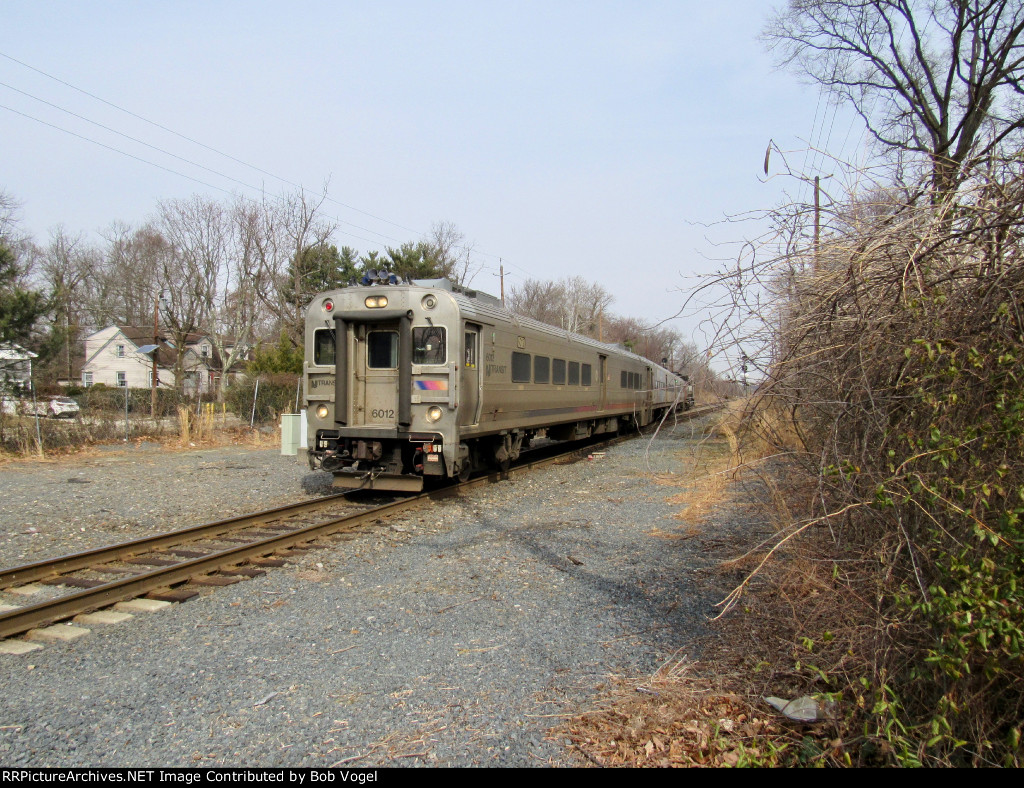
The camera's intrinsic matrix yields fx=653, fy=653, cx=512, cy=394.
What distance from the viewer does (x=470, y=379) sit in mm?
9312

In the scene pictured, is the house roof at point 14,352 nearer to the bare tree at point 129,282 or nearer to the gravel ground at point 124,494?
the gravel ground at point 124,494

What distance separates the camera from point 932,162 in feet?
10.3

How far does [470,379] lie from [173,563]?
4.50m

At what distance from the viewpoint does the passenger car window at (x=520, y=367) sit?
11.2 m

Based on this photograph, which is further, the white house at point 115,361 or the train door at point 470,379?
the white house at point 115,361

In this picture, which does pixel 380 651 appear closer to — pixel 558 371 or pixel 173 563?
pixel 173 563

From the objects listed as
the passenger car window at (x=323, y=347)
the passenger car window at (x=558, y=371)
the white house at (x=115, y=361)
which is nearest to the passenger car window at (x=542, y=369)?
the passenger car window at (x=558, y=371)

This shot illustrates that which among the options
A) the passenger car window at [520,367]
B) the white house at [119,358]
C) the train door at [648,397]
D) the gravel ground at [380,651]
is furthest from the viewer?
the white house at [119,358]

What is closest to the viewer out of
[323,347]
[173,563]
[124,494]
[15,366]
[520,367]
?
[173,563]

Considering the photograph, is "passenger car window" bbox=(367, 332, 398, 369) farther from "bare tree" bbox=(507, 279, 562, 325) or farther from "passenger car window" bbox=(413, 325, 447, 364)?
"bare tree" bbox=(507, 279, 562, 325)

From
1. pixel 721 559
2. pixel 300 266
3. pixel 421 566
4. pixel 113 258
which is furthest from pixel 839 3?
pixel 113 258

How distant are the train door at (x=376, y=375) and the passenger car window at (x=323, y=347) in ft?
1.29

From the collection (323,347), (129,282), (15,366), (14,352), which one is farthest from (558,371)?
(129,282)

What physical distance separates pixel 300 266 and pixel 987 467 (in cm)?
3229
